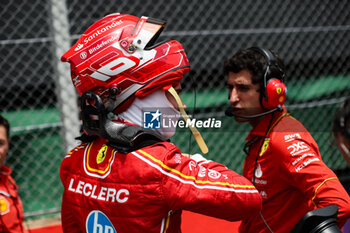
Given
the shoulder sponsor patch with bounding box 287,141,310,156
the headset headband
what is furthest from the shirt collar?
the shoulder sponsor patch with bounding box 287,141,310,156

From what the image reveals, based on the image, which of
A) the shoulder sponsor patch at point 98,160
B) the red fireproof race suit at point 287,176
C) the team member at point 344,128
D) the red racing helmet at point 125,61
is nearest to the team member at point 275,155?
the red fireproof race suit at point 287,176

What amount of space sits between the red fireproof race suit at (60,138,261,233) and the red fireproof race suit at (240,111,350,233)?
48cm

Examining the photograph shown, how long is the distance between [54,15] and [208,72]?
5.49ft

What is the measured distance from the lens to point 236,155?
4.05 metres

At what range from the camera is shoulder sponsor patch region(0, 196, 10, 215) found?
2438mm

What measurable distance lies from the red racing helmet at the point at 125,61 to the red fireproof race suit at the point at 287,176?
2.21ft

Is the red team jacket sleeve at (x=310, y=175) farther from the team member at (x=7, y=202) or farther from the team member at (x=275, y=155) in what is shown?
the team member at (x=7, y=202)

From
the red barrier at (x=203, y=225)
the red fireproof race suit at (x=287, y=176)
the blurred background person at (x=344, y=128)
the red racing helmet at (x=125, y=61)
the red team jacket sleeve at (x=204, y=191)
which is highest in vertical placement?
the red racing helmet at (x=125, y=61)

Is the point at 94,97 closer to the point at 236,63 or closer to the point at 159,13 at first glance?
the point at 236,63

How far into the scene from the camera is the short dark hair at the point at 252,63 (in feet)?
7.03

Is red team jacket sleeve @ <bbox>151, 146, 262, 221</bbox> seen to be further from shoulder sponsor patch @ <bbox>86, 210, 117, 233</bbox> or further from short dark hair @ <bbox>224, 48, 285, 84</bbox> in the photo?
short dark hair @ <bbox>224, 48, 285, 84</bbox>

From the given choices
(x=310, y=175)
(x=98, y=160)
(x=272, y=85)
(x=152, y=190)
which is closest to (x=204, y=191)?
(x=152, y=190)

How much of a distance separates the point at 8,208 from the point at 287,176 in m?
1.64

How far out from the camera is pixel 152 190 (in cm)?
130
